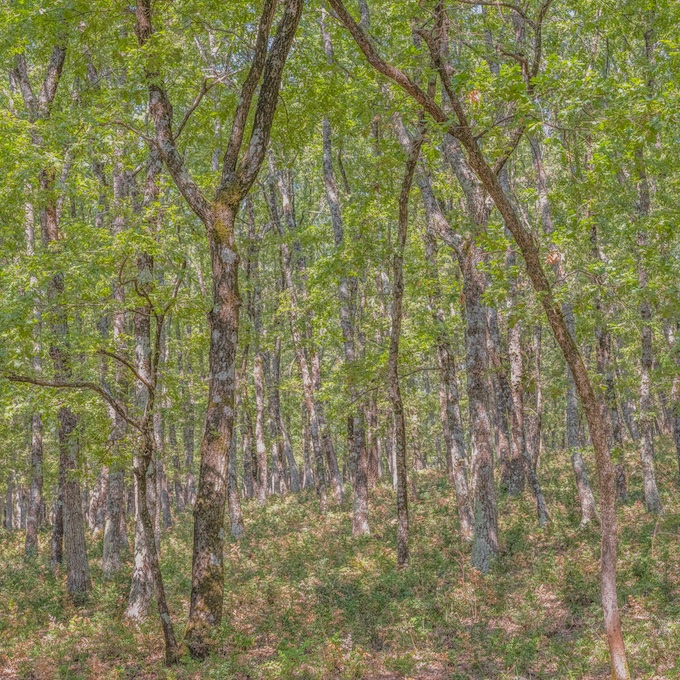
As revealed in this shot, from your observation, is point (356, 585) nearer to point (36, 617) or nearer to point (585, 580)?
point (585, 580)

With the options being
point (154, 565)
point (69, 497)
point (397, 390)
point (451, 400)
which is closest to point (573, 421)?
point (451, 400)

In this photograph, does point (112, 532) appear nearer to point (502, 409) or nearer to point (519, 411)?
point (519, 411)

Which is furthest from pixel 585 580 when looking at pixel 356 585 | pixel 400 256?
pixel 400 256

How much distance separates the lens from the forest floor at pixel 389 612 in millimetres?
8016

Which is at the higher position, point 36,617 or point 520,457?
point 520,457

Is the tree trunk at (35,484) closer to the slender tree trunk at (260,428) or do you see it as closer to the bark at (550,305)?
the slender tree trunk at (260,428)

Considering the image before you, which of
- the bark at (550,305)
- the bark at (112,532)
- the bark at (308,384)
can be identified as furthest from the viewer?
the bark at (308,384)

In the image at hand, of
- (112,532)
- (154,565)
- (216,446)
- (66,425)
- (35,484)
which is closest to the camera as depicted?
(154,565)

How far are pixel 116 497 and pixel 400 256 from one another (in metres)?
9.49

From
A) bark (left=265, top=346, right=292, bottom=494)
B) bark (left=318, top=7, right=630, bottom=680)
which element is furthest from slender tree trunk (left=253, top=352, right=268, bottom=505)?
bark (left=318, top=7, right=630, bottom=680)

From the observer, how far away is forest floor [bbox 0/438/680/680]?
26.3 ft

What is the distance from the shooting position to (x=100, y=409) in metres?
12.0

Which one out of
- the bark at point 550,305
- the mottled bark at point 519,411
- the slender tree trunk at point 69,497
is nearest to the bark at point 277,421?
the mottled bark at point 519,411

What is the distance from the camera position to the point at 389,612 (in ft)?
34.9
